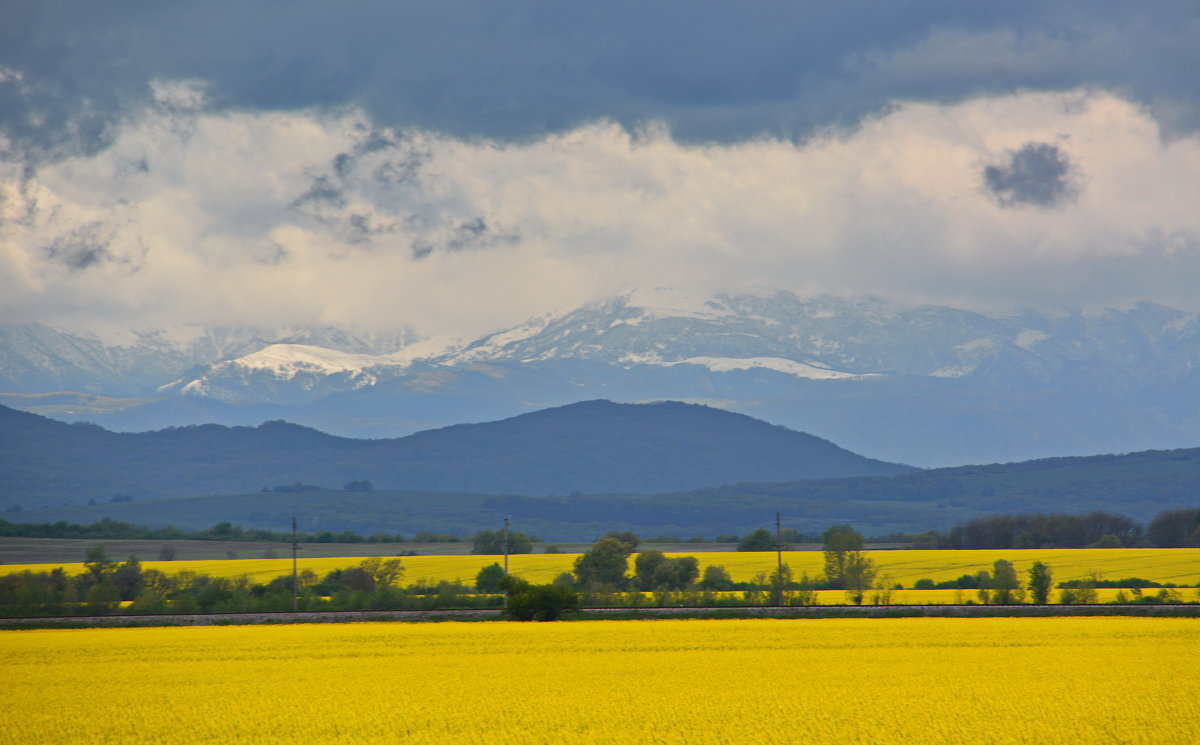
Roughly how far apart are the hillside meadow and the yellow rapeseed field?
1298 inches

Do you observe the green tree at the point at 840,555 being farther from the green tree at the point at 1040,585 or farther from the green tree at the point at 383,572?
the green tree at the point at 383,572

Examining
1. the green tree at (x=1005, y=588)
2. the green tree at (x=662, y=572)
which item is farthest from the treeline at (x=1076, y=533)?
the green tree at (x=662, y=572)

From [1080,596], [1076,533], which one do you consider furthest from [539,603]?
[1076,533]

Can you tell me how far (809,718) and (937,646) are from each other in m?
16.5

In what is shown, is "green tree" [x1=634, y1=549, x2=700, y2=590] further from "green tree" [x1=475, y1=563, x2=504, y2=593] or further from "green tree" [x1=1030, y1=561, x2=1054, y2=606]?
"green tree" [x1=1030, y1=561, x2=1054, y2=606]

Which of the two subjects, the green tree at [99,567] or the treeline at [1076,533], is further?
the treeline at [1076,533]

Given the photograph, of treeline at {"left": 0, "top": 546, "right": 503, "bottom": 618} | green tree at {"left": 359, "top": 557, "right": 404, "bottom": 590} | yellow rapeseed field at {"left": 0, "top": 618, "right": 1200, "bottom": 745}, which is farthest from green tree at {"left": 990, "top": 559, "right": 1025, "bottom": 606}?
green tree at {"left": 359, "top": 557, "right": 404, "bottom": 590}

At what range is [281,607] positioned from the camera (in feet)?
231

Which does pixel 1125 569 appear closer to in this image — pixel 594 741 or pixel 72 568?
pixel 594 741

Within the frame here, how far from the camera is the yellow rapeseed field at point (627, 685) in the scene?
31.2m

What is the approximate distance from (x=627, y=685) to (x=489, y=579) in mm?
48984

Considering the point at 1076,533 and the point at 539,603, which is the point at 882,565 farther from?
the point at 1076,533

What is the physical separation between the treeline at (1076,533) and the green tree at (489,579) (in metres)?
65.9

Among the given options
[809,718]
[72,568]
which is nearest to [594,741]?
A: [809,718]
